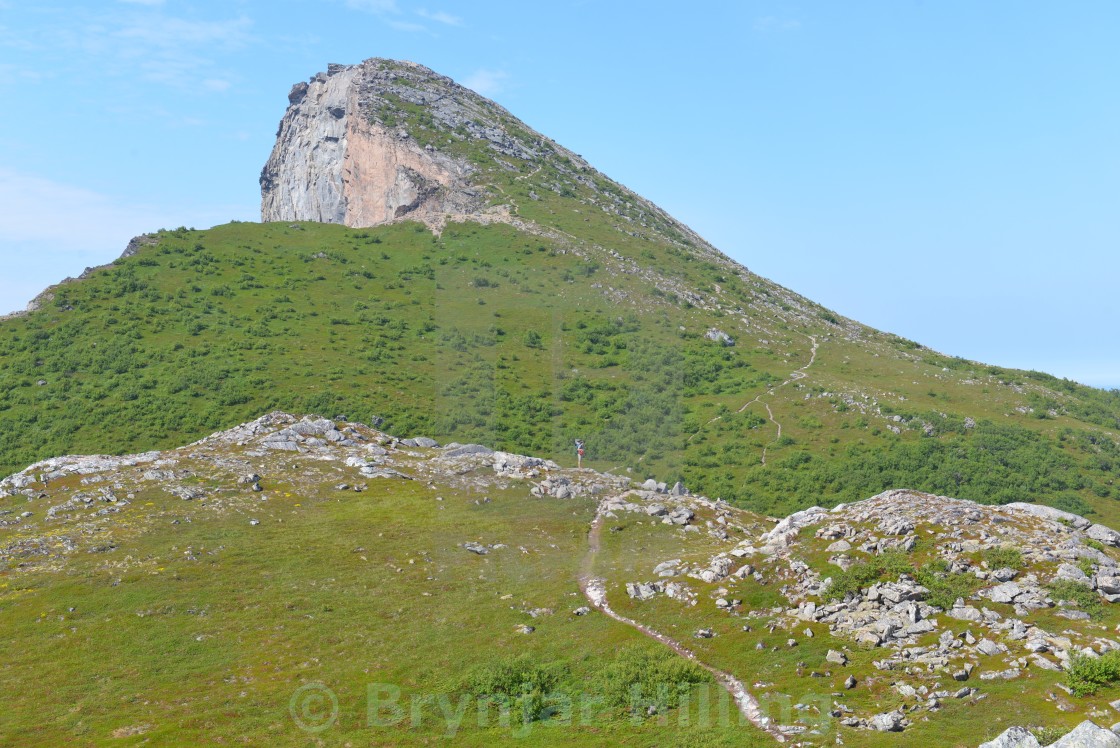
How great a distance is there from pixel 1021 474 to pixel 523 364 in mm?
59232

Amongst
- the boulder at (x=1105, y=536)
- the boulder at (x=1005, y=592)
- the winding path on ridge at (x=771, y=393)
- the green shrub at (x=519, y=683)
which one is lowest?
the green shrub at (x=519, y=683)

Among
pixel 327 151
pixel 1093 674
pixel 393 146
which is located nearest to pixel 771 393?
pixel 1093 674

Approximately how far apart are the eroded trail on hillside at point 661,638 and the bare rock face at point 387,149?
101717mm

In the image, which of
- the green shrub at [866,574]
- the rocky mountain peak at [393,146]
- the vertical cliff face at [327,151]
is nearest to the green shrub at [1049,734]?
the green shrub at [866,574]

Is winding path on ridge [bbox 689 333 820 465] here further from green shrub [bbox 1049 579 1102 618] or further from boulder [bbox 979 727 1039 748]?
boulder [bbox 979 727 1039 748]

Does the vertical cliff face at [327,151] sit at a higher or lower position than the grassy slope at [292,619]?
higher

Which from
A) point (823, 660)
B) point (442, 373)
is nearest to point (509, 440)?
point (442, 373)

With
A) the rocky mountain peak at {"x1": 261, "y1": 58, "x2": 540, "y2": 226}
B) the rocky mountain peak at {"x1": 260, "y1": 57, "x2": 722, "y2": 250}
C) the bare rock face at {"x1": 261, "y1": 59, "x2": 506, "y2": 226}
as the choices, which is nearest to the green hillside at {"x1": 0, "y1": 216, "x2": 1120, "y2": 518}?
the bare rock face at {"x1": 261, "y1": 59, "x2": 506, "y2": 226}

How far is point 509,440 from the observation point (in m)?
90.6

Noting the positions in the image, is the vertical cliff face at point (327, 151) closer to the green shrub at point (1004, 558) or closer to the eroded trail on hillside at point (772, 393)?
the eroded trail on hillside at point (772, 393)

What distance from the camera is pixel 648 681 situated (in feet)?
121

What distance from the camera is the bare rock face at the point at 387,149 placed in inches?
6127

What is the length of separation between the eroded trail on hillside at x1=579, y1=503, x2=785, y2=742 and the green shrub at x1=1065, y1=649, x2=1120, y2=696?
35.3 ft

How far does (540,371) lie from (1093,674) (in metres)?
83.8
